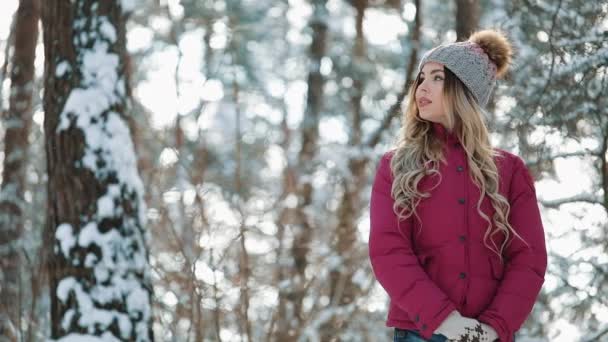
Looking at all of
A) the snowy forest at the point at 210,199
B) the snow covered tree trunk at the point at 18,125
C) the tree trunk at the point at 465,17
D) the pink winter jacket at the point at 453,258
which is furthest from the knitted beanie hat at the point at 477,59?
the snow covered tree trunk at the point at 18,125

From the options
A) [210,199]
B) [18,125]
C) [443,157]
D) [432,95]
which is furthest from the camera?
[18,125]

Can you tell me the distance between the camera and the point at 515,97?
676 cm

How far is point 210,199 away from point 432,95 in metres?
4.47

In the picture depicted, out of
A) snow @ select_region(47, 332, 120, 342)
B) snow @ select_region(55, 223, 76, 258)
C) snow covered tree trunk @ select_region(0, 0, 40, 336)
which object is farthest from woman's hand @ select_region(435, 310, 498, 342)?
snow covered tree trunk @ select_region(0, 0, 40, 336)

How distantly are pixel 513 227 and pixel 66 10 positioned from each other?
11.3 feet

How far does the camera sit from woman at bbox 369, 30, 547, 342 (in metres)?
3.01

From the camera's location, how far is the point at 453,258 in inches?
122

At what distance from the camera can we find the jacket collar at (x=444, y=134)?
11.0 feet

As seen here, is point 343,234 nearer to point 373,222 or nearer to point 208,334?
point 208,334

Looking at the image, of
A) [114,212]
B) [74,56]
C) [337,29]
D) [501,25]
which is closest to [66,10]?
[74,56]

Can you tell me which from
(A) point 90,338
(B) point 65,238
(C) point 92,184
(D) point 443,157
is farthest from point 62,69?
(D) point 443,157

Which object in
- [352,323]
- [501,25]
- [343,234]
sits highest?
[501,25]

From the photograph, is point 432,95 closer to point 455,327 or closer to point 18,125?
point 455,327

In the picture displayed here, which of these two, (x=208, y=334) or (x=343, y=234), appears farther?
(x=343, y=234)
